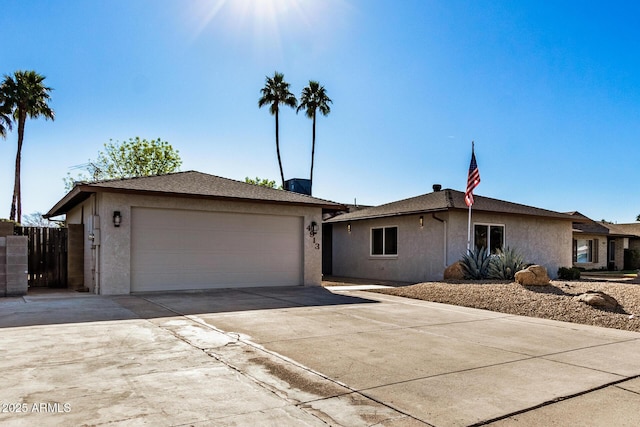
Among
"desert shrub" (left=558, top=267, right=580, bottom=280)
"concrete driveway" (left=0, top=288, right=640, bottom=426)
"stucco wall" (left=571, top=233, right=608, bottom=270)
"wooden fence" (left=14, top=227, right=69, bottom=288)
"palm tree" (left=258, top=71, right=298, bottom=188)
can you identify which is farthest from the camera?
"palm tree" (left=258, top=71, right=298, bottom=188)

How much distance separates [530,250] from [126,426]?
59.2 feet


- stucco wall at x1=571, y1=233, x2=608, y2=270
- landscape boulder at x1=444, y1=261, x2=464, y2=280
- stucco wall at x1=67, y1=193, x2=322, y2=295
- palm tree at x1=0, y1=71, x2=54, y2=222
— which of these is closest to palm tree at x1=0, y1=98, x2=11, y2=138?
palm tree at x1=0, y1=71, x2=54, y2=222

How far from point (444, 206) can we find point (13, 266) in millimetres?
12864

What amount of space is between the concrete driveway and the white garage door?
3563 millimetres

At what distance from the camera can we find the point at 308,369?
4688 mm

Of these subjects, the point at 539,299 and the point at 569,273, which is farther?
the point at 569,273

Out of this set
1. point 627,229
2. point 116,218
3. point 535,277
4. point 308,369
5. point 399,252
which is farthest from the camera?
point 627,229

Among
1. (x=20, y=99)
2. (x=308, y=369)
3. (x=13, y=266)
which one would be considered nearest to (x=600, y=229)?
(x=308, y=369)

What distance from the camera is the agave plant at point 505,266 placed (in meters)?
12.5

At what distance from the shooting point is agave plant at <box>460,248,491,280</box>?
13.1 meters

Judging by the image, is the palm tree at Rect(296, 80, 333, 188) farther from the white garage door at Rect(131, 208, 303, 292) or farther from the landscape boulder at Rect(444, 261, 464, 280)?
the landscape boulder at Rect(444, 261, 464, 280)

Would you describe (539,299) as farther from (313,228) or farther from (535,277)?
(313,228)

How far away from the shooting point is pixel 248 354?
5297mm

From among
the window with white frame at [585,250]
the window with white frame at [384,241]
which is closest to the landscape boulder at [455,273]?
the window with white frame at [384,241]
